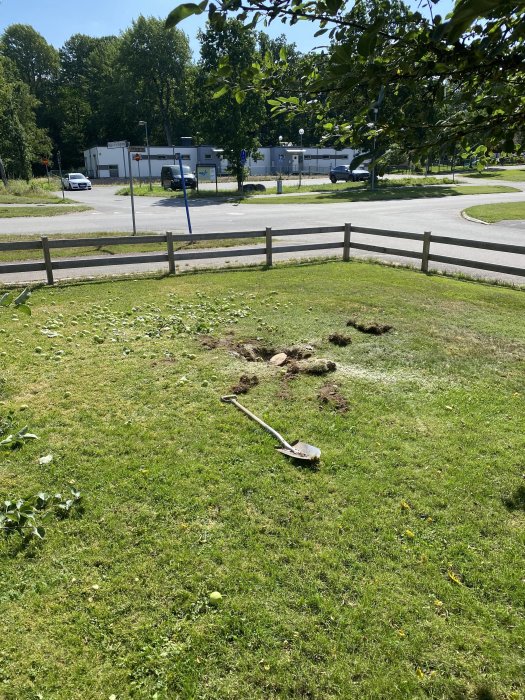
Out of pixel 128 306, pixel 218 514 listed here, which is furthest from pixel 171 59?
pixel 218 514

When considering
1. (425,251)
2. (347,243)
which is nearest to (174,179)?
(347,243)

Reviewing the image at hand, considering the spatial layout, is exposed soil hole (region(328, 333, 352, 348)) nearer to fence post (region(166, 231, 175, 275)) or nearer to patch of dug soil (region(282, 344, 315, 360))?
patch of dug soil (region(282, 344, 315, 360))

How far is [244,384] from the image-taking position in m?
6.18

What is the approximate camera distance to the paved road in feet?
52.6

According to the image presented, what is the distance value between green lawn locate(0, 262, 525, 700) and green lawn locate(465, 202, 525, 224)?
18.7 m

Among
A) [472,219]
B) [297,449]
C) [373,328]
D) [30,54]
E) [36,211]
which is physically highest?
[30,54]

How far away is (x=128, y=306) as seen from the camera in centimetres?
978

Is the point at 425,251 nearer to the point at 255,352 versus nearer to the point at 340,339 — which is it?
the point at 340,339

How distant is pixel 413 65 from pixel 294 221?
22.3 metres

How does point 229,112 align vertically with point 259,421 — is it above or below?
above

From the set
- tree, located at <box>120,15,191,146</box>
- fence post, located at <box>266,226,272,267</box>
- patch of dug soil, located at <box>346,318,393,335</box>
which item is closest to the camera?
patch of dug soil, located at <box>346,318,393,335</box>

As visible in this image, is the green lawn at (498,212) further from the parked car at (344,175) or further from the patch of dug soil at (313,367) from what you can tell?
the parked car at (344,175)

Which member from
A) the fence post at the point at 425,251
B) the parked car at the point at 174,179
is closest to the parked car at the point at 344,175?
the parked car at the point at 174,179

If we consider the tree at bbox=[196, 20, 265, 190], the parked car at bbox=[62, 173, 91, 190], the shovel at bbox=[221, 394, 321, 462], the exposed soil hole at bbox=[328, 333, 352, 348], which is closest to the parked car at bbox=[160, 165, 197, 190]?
the tree at bbox=[196, 20, 265, 190]
